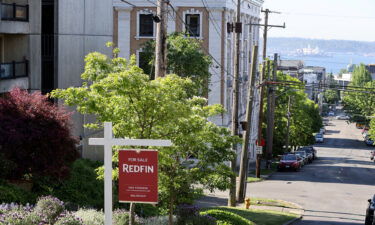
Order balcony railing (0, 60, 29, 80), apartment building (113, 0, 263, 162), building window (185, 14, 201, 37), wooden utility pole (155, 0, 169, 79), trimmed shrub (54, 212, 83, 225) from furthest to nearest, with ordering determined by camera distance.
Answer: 1. building window (185, 14, 201, 37)
2. apartment building (113, 0, 263, 162)
3. balcony railing (0, 60, 29, 80)
4. wooden utility pole (155, 0, 169, 79)
5. trimmed shrub (54, 212, 83, 225)

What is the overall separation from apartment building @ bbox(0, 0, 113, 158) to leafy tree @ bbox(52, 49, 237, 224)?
12.2 m

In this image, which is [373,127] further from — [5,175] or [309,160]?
[5,175]

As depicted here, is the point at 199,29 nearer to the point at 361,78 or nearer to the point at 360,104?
the point at 360,104

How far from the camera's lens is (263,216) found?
30.9 m

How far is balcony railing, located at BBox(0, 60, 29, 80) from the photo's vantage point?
30094 mm

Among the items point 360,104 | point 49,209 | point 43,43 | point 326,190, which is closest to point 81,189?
point 49,209

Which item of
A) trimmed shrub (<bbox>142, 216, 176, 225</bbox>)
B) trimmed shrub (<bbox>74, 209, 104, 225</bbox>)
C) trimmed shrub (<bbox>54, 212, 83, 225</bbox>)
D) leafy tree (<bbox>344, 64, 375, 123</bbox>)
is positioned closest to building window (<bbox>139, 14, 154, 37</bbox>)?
trimmed shrub (<bbox>142, 216, 176, 225</bbox>)

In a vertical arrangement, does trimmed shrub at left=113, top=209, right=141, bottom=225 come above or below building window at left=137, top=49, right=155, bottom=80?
below

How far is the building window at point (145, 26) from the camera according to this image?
182 ft

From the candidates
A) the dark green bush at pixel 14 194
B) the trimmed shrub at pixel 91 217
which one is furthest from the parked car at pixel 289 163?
the trimmed shrub at pixel 91 217

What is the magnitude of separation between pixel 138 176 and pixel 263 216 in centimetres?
1992

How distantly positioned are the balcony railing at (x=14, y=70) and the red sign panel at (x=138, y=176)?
63.9 feet

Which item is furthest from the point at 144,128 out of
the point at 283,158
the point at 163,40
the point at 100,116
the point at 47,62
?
the point at 283,158

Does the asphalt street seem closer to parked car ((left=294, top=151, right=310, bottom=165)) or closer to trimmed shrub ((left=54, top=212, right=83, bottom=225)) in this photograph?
parked car ((left=294, top=151, right=310, bottom=165))
